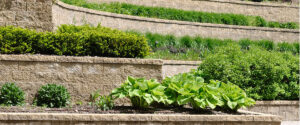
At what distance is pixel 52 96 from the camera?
8.61 metres

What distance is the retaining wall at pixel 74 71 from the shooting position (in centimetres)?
876

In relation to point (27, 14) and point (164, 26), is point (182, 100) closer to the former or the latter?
point (27, 14)

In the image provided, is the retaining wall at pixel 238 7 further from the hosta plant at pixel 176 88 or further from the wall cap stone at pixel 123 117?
the wall cap stone at pixel 123 117

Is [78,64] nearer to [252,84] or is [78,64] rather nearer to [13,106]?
[13,106]

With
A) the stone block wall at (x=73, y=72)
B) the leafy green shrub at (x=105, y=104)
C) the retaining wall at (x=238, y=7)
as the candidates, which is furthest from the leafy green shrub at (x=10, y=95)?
the retaining wall at (x=238, y=7)

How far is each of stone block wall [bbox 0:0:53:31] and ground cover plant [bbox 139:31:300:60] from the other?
12.3 ft

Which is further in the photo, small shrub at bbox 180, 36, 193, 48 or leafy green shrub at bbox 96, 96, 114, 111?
small shrub at bbox 180, 36, 193, 48

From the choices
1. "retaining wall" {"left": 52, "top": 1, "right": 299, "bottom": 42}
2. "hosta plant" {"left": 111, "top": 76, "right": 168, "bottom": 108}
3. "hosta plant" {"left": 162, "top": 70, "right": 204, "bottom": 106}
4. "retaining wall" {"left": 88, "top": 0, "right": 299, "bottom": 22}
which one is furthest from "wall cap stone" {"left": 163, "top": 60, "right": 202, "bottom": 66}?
"retaining wall" {"left": 88, "top": 0, "right": 299, "bottom": 22}

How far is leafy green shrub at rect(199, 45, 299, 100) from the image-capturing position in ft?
33.9

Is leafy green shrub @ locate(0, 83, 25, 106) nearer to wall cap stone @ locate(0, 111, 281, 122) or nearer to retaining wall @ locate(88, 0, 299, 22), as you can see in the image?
wall cap stone @ locate(0, 111, 281, 122)

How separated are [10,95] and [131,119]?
2.85m

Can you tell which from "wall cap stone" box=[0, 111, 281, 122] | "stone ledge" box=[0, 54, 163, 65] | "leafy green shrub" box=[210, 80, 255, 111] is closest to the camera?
"wall cap stone" box=[0, 111, 281, 122]

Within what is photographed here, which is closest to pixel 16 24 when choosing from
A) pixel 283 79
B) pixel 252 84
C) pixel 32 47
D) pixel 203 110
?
pixel 32 47

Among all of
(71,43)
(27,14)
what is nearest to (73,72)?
(71,43)
